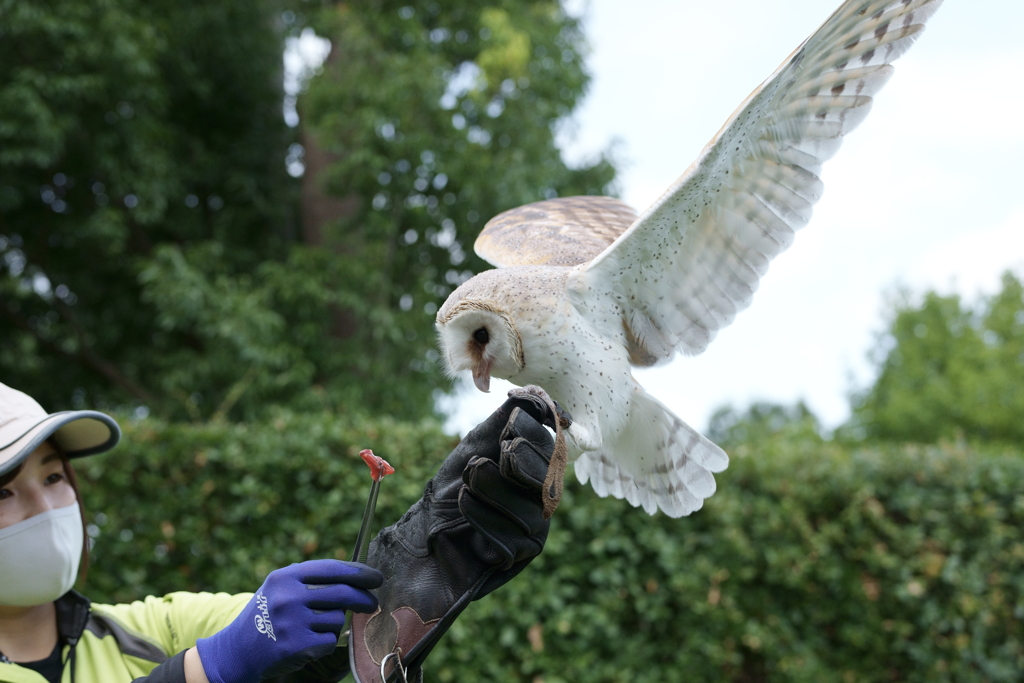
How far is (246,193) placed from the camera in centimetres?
857

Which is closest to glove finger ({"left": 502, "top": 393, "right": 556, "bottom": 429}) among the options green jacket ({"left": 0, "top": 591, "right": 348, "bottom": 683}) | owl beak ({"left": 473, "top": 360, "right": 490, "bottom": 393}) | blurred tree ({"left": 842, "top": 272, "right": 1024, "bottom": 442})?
owl beak ({"left": 473, "top": 360, "right": 490, "bottom": 393})

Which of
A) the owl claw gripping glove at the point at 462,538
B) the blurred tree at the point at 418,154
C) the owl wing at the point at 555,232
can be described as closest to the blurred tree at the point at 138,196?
the blurred tree at the point at 418,154

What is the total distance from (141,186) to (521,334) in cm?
679

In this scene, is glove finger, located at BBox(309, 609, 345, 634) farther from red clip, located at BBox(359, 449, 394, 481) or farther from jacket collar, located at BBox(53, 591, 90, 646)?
jacket collar, located at BBox(53, 591, 90, 646)

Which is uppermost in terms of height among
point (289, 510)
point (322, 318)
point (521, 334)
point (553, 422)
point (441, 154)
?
point (441, 154)

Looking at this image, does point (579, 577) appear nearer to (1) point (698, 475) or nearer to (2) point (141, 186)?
(1) point (698, 475)

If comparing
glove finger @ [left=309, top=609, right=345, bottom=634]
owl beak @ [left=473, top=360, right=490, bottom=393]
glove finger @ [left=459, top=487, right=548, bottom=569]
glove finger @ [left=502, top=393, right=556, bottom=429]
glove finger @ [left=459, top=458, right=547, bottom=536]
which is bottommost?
glove finger @ [left=309, top=609, right=345, bottom=634]

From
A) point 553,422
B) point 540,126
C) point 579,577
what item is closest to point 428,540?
point 553,422

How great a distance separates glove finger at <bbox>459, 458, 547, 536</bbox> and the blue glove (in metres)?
0.28

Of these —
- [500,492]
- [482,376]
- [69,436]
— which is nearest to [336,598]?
[500,492]

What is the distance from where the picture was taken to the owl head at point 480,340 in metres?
1.77

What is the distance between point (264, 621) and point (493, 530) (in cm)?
49

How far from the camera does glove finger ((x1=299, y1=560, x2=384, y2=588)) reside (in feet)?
4.76

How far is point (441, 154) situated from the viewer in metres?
6.67
